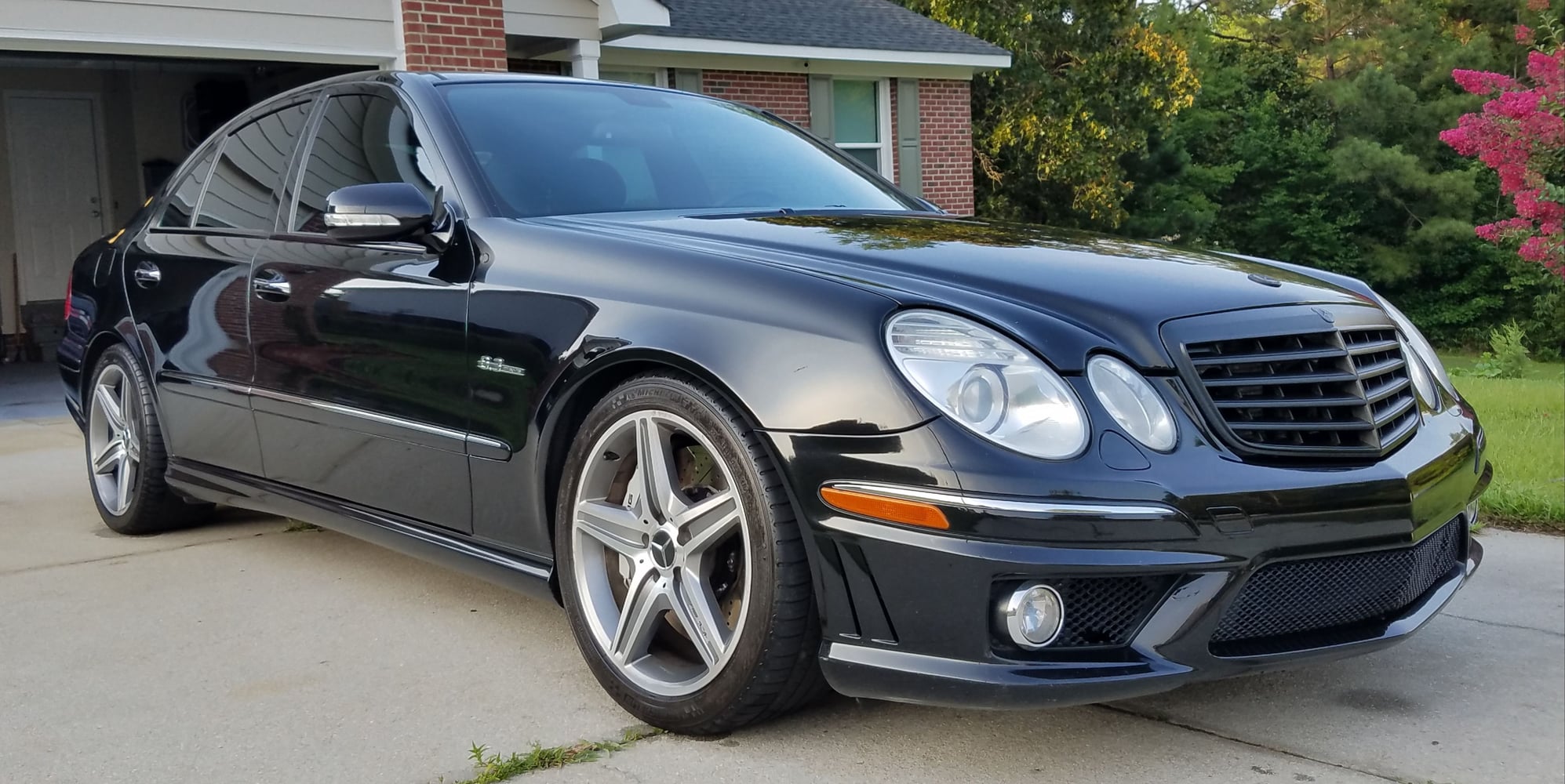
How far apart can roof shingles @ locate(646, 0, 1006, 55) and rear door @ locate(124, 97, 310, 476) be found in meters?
8.70

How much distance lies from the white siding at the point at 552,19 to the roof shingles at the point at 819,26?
1838 mm

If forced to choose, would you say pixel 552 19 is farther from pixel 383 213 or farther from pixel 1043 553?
pixel 1043 553

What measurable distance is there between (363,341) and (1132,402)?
2081 mm

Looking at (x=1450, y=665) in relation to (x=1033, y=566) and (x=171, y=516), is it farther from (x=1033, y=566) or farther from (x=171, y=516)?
(x=171, y=516)

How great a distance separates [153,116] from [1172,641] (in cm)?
1392

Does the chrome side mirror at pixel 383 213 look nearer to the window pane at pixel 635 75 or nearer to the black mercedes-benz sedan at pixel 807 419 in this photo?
the black mercedes-benz sedan at pixel 807 419

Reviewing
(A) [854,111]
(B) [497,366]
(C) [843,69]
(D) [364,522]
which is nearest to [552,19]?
(C) [843,69]

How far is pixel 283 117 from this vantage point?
4.48 m

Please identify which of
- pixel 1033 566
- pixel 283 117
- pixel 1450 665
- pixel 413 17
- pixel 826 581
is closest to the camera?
pixel 1033 566

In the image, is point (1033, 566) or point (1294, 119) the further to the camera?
point (1294, 119)

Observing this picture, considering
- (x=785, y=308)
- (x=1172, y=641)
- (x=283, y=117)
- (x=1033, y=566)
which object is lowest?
(x=1172, y=641)

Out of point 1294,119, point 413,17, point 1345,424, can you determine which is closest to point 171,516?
point 1345,424

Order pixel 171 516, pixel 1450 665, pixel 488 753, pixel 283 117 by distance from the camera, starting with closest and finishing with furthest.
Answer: pixel 488 753 < pixel 1450 665 < pixel 283 117 < pixel 171 516

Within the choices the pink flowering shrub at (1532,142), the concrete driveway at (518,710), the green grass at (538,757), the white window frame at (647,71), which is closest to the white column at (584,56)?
the white window frame at (647,71)
